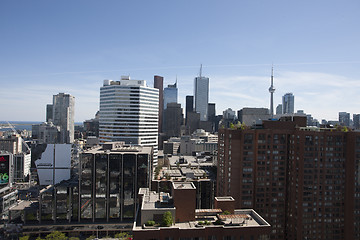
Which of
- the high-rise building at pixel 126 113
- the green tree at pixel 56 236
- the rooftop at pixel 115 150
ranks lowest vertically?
the green tree at pixel 56 236

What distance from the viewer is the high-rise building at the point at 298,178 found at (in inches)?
3273

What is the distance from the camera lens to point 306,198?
8281cm

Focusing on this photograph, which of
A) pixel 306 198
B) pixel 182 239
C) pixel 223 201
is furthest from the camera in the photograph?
pixel 306 198

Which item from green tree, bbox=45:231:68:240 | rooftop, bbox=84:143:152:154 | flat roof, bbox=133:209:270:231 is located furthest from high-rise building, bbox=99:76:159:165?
flat roof, bbox=133:209:270:231

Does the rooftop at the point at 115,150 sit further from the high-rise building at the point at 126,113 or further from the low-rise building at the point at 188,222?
the low-rise building at the point at 188,222

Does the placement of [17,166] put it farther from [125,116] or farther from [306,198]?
[306,198]

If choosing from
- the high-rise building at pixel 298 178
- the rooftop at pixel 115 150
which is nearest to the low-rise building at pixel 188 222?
the high-rise building at pixel 298 178

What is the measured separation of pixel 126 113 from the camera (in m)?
159

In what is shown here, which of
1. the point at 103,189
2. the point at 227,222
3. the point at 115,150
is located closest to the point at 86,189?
the point at 103,189

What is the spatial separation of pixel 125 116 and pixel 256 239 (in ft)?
381

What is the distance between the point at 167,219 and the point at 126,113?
110 m

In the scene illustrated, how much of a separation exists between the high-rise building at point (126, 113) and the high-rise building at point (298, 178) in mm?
80057

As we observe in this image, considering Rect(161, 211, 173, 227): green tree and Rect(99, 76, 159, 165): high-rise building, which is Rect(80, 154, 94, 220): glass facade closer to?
Rect(161, 211, 173, 227): green tree

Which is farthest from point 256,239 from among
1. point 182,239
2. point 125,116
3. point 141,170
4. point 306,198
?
point 125,116
